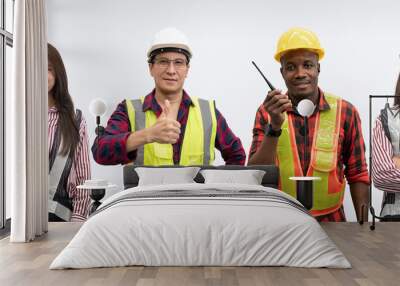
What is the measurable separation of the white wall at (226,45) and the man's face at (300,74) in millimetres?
105

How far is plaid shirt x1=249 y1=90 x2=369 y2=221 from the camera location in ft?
19.5

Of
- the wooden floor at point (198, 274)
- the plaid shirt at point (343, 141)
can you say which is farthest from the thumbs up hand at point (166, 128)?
the wooden floor at point (198, 274)

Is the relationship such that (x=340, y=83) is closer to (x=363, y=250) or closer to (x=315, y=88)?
(x=315, y=88)

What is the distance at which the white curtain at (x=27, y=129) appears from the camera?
4844mm

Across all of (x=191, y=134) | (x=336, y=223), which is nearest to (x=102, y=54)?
(x=191, y=134)

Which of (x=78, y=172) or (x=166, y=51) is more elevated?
(x=166, y=51)

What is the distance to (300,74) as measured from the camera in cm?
600

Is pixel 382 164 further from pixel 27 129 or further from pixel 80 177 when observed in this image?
pixel 27 129

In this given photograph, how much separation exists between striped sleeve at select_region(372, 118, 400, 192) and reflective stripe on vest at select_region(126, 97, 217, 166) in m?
1.70

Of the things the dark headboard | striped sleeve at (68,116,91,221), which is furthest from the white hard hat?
the dark headboard

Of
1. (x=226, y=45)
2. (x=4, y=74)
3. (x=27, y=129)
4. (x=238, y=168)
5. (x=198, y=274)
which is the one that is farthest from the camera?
(x=226, y=45)

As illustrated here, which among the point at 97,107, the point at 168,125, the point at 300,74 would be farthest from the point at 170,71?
the point at 300,74

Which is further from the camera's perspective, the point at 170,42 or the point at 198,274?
the point at 170,42

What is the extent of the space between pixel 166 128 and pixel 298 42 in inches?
65.8
